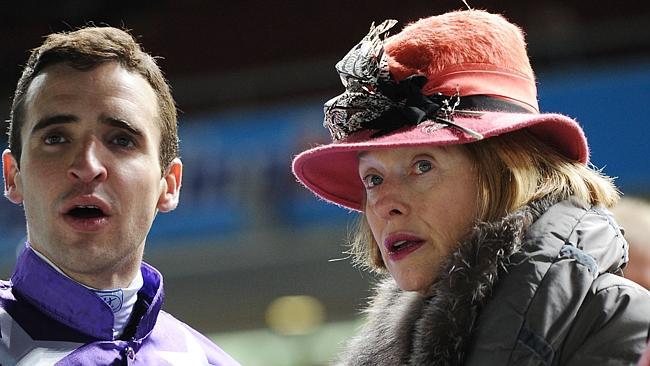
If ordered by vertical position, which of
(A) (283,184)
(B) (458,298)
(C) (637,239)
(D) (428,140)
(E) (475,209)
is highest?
(D) (428,140)

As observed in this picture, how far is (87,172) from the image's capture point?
1832 mm

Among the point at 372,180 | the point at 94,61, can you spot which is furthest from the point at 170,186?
the point at 372,180

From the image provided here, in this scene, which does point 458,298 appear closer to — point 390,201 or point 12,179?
point 390,201

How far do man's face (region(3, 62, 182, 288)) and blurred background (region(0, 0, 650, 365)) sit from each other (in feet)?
10.3

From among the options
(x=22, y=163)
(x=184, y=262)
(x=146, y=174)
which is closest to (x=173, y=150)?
(x=146, y=174)

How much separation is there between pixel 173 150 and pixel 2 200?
14.7 feet

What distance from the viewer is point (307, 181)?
2.00m

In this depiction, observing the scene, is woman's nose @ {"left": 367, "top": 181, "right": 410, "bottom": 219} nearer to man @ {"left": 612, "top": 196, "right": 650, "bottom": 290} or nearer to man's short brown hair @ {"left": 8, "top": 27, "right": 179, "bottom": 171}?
man's short brown hair @ {"left": 8, "top": 27, "right": 179, "bottom": 171}

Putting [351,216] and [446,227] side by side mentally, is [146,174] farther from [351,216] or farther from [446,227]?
[351,216]

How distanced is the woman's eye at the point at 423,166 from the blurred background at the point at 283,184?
3.30 m

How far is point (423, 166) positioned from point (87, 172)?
0.57 metres

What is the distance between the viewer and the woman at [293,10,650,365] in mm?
1510

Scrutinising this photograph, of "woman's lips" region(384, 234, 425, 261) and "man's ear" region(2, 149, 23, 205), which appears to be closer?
"woman's lips" region(384, 234, 425, 261)

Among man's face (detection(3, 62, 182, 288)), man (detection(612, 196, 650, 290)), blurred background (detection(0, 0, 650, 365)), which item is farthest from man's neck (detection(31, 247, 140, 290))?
blurred background (detection(0, 0, 650, 365))
